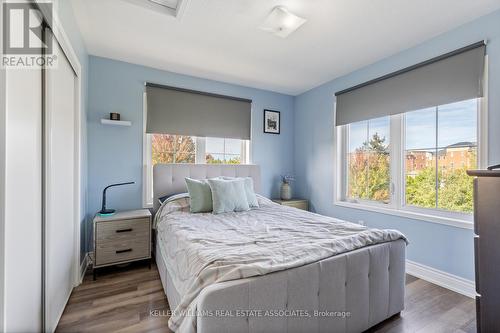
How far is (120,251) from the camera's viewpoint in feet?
7.87

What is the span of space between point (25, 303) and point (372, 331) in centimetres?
209


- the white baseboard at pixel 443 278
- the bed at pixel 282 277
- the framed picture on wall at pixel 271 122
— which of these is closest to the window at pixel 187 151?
the framed picture on wall at pixel 271 122

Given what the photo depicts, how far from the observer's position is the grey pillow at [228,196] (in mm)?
2525

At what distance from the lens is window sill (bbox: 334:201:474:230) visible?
212cm

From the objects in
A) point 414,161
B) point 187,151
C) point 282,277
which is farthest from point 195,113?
point 414,161

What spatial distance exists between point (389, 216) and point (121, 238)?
9.82 feet

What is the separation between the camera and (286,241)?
5.24 ft

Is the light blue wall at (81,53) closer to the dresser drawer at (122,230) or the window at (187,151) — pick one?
the dresser drawer at (122,230)

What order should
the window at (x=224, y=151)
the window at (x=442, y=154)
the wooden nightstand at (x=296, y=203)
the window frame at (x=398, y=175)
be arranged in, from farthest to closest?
1. the wooden nightstand at (x=296, y=203)
2. the window at (x=224, y=151)
3. the window at (x=442, y=154)
4. the window frame at (x=398, y=175)

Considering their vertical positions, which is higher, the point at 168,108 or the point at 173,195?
the point at 168,108

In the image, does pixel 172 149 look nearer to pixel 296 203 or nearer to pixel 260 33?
pixel 260 33

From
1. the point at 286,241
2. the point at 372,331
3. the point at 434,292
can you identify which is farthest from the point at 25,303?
the point at 434,292

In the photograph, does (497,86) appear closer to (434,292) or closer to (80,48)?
(434,292)

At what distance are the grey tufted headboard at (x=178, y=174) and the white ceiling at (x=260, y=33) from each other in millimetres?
1294
